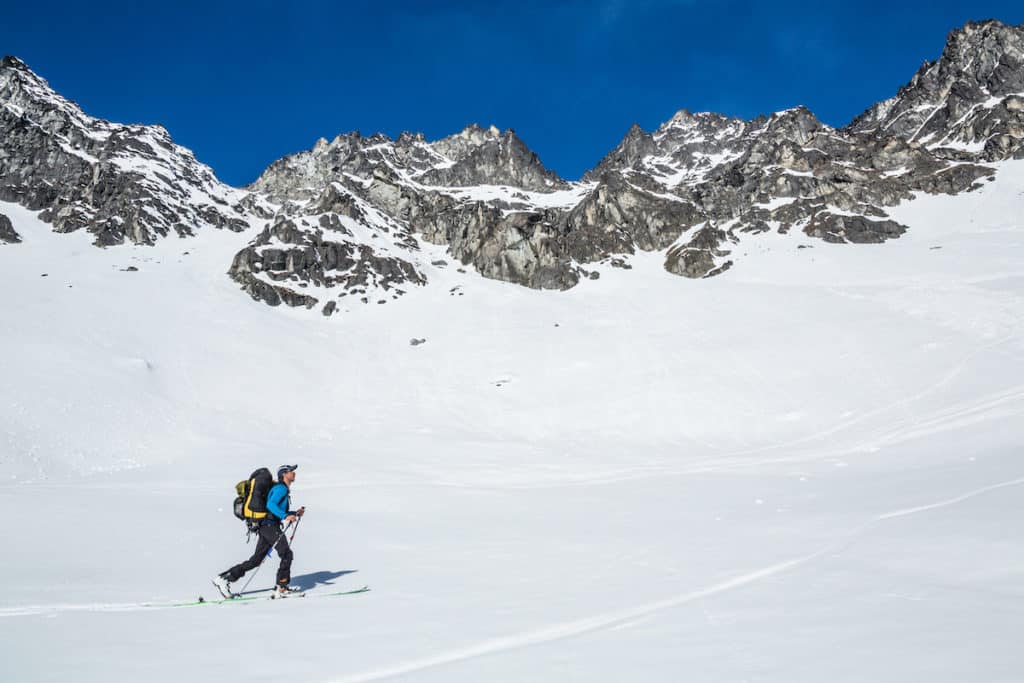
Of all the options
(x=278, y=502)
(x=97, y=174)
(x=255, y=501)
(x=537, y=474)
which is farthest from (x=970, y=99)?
(x=97, y=174)

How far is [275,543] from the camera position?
30.4ft

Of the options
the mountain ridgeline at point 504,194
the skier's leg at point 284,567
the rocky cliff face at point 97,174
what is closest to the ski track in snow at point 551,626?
the skier's leg at point 284,567

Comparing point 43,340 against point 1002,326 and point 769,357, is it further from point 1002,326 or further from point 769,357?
point 1002,326

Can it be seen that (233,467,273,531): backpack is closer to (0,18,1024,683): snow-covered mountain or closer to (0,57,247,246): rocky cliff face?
(0,18,1024,683): snow-covered mountain

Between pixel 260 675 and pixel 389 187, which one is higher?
pixel 389 187

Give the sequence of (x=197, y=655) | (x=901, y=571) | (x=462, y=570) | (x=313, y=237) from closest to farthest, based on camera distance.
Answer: (x=197, y=655)
(x=901, y=571)
(x=462, y=570)
(x=313, y=237)

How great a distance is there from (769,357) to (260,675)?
42.3 metres

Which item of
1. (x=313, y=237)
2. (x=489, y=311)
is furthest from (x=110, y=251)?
(x=489, y=311)

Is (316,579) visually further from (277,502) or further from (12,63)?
(12,63)

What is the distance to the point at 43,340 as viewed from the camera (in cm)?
3894

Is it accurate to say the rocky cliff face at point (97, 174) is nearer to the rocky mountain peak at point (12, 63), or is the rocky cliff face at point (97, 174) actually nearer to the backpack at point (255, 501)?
the rocky mountain peak at point (12, 63)

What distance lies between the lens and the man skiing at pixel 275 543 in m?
8.87

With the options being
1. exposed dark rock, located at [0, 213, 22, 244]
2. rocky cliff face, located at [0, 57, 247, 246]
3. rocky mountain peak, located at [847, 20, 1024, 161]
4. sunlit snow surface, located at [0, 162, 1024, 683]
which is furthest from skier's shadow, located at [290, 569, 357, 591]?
rocky mountain peak, located at [847, 20, 1024, 161]

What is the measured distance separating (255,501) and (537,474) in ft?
49.3
